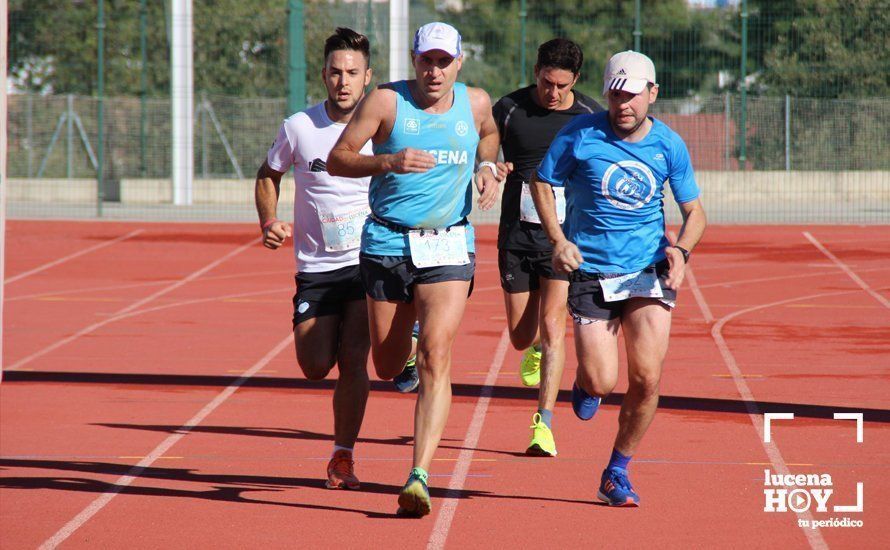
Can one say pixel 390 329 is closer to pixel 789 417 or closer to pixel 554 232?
pixel 554 232

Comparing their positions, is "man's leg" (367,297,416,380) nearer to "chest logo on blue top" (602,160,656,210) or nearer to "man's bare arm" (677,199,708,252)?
"chest logo on blue top" (602,160,656,210)

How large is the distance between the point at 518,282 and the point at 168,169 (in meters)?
23.7

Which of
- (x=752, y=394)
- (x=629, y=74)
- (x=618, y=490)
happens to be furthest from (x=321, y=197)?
(x=752, y=394)

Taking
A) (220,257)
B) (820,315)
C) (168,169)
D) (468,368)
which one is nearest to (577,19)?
(168,169)

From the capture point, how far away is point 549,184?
257 inches

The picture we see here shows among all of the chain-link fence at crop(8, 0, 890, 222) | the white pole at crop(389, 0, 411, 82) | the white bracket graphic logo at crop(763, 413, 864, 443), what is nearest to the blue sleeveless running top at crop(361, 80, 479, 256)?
the white bracket graphic logo at crop(763, 413, 864, 443)

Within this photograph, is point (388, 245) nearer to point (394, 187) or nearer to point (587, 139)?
point (394, 187)

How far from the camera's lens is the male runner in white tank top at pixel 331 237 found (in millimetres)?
7004

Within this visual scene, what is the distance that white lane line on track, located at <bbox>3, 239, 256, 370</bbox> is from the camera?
1141 cm

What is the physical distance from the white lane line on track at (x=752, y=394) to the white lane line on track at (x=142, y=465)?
127 inches

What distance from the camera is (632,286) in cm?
640

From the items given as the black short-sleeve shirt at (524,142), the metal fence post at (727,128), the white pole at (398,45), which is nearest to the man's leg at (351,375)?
the black short-sleeve shirt at (524,142)

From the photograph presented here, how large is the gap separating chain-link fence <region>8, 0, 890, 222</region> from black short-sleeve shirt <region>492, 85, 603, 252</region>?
17349 mm

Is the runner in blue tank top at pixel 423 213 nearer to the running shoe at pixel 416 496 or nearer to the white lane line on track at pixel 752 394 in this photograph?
the running shoe at pixel 416 496
